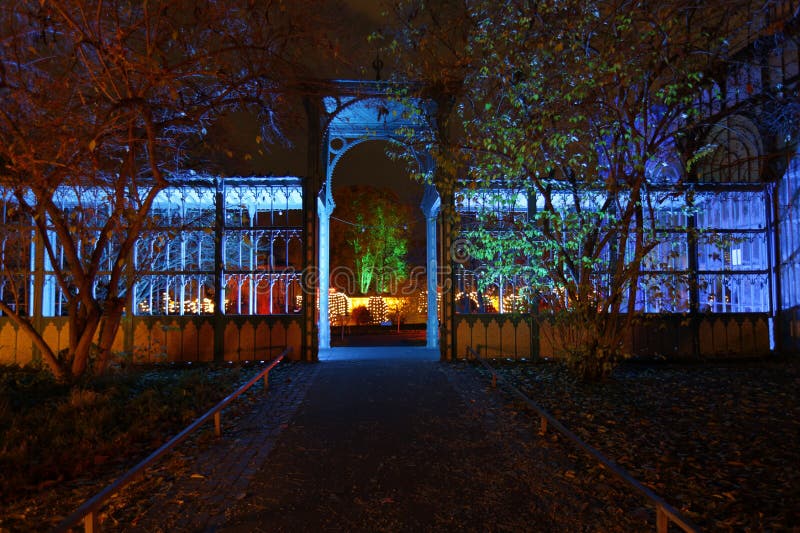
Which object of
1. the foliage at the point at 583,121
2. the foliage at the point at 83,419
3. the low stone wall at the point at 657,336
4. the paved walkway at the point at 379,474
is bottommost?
the paved walkway at the point at 379,474

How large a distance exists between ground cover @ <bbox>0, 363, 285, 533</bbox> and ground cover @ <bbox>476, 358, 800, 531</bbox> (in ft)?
16.5

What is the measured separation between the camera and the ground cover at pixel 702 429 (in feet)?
15.3

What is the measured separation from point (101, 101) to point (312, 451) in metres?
6.40

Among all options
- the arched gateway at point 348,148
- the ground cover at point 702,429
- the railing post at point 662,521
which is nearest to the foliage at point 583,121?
the ground cover at point 702,429

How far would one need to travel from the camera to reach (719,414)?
299 inches

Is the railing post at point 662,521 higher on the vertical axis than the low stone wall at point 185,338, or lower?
lower

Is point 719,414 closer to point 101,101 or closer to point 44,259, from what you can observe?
point 101,101

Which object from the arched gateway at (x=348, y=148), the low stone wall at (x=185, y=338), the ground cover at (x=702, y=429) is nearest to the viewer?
the ground cover at (x=702, y=429)

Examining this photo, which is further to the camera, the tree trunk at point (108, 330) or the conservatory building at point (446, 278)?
the conservatory building at point (446, 278)

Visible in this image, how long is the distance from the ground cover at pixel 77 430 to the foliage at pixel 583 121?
583cm

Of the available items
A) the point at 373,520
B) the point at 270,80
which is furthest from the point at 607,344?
the point at 270,80

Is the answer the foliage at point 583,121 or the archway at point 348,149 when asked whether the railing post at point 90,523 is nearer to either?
the foliage at point 583,121

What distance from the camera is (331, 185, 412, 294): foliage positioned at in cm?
4050

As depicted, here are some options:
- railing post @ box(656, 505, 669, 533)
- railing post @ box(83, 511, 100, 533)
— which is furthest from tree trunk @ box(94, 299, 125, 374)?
railing post @ box(656, 505, 669, 533)
